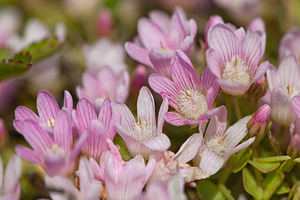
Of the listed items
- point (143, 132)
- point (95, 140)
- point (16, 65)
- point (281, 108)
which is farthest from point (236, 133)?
point (16, 65)

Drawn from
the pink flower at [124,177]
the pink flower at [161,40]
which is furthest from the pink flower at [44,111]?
the pink flower at [161,40]

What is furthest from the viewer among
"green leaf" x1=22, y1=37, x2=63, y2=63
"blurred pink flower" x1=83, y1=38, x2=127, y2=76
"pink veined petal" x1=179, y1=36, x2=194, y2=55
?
"blurred pink flower" x1=83, y1=38, x2=127, y2=76

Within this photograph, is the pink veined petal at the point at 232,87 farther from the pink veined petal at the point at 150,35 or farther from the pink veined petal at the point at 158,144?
the pink veined petal at the point at 150,35

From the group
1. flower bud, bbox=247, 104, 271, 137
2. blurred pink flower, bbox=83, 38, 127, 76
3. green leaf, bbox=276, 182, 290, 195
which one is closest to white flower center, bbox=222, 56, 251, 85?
flower bud, bbox=247, 104, 271, 137

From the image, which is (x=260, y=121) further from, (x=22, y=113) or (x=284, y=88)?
(x=22, y=113)

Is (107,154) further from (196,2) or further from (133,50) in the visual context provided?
(196,2)

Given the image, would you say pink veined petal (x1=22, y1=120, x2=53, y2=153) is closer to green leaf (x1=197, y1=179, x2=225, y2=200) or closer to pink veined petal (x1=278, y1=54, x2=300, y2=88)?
green leaf (x1=197, y1=179, x2=225, y2=200)
